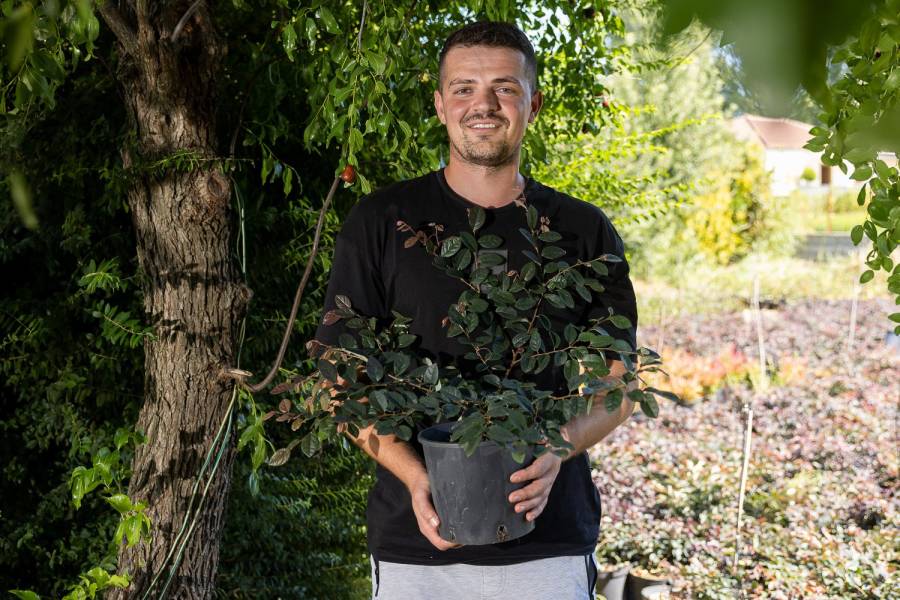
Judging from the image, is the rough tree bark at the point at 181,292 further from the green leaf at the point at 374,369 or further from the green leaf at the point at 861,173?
the green leaf at the point at 861,173

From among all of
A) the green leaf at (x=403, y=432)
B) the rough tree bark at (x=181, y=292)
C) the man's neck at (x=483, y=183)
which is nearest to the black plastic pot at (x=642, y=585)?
the rough tree bark at (x=181, y=292)

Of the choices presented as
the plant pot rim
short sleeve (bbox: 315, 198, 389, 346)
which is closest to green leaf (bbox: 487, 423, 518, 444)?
short sleeve (bbox: 315, 198, 389, 346)

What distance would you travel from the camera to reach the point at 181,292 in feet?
7.16

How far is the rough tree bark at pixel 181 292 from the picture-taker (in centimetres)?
213

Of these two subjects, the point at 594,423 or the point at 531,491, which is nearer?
the point at 531,491

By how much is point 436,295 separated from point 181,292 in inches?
27.3

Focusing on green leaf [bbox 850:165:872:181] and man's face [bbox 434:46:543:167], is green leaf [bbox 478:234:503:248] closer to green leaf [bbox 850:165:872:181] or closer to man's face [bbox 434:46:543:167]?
man's face [bbox 434:46:543:167]

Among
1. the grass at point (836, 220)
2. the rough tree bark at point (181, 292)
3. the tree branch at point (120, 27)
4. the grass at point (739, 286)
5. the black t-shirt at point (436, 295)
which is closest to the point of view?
the black t-shirt at point (436, 295)

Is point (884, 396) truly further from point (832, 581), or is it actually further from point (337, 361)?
point (337, 361)

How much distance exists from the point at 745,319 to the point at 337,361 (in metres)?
9.25

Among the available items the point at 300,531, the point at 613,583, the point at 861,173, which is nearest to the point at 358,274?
the point at 861,173

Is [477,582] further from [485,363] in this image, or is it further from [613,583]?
[613,583]

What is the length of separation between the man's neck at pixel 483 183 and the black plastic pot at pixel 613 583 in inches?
110

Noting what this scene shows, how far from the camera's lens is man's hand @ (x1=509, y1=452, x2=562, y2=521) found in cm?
155
